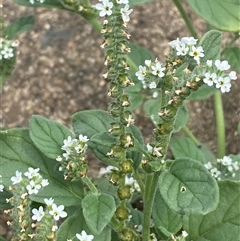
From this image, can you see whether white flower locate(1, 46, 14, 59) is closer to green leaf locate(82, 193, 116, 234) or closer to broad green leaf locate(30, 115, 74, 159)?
broad green leaf locate(30, 115, 74, 159)

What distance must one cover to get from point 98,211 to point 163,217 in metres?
0.17

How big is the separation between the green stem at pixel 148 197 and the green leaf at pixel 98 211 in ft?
0.20

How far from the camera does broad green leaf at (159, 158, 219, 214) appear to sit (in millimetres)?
779

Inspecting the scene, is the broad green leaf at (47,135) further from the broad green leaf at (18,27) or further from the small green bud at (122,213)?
the broad green leaf at (18,27)

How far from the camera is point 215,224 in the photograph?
0.93 meters

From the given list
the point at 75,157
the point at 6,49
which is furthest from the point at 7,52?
the point at 75,157

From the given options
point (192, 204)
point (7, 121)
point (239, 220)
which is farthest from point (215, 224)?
point (7, 121)

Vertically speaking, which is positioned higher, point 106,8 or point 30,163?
point 106,8

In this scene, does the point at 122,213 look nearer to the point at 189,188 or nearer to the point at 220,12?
the point at 189,188

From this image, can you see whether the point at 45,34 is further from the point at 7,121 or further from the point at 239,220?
the point at 239,220

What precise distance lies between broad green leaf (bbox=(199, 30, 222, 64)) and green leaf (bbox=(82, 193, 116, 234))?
244mm

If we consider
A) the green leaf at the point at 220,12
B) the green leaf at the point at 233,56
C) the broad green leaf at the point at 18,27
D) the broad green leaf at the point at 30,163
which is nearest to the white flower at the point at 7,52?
the broad green leaf at the point at 18,27

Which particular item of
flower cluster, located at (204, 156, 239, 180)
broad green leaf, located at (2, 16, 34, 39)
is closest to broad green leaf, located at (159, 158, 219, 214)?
flower cluster, located at (204, 156, 239, 180)

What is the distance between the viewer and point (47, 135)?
2.99ft
